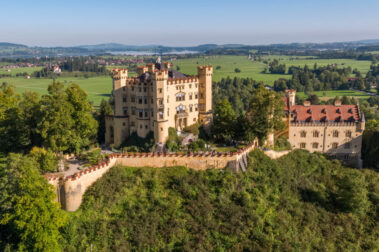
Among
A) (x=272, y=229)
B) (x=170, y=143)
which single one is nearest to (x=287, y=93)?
(x=170, y=143)

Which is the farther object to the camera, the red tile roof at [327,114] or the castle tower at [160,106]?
the red tile roof at [327,114]

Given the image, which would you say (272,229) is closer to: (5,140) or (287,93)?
(287,93)

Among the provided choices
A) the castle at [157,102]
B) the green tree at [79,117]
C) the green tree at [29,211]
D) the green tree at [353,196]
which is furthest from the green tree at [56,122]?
the green tree at [353,196]

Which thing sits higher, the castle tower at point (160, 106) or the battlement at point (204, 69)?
the battlement at point (204, 69)

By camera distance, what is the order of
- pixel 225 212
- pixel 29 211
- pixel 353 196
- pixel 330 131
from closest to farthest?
pixel 29 211, pixel 225 212, pixel 353 196, pixel 330 131

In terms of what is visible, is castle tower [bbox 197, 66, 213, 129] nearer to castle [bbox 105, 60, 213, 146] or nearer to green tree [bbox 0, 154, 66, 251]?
castle [bbox 105, 60, 213, 146]

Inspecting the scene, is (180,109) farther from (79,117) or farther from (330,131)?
(330,131)

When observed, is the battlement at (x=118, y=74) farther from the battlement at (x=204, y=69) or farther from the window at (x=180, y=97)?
the battlement at (x=204, y=69)

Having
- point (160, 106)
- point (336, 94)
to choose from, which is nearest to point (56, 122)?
point (160, 106)
